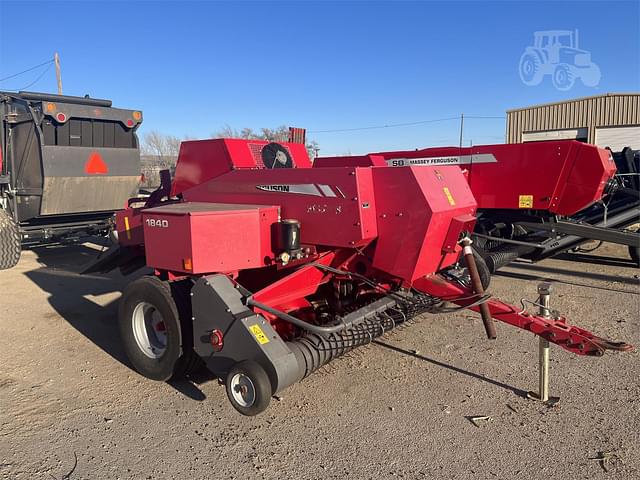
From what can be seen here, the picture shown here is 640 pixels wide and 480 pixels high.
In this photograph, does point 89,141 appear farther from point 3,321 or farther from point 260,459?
point 260,459

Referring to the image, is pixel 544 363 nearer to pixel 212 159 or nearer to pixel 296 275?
pixel 296 275

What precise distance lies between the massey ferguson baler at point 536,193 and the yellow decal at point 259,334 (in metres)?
3.20

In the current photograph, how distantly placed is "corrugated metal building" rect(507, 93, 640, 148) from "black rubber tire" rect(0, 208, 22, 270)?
2111 centimetres

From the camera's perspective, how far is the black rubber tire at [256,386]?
2973 millimetres

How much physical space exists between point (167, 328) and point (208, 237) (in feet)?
2.41

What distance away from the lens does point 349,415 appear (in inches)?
131

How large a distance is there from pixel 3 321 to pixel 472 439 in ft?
Answer: 15.6

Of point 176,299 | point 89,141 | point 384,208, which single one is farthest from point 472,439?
point 89,141

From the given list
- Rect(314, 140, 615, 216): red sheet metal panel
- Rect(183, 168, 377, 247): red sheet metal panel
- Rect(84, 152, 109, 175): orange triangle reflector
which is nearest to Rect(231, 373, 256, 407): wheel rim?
Rect(183, 168, 377, 247): red sheet metal panel

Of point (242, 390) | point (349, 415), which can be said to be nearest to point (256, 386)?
point (242, 390)

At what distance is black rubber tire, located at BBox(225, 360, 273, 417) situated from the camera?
9.75 feet

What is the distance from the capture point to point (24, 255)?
30.4ft

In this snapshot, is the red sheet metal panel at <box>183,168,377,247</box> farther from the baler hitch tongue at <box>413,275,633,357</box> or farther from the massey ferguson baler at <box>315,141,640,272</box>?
the massey ferguson baler at <box>315,141,640,272</box>

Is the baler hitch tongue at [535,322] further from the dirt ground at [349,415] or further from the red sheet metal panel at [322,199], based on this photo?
the red sheet metal panel at [322,199]
